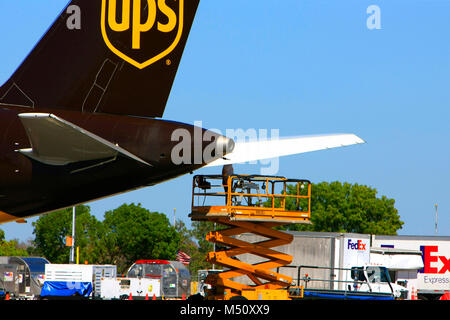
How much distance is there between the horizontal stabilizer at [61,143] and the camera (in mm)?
11469

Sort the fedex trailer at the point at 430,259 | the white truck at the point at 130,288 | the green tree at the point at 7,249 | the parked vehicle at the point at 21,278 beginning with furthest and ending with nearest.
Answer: the green tree at the point at 7,249 → the fedex trailer at the point at 430,259 → the parked vehicle at the point at 21,278 → the white truck at the point at 130,288

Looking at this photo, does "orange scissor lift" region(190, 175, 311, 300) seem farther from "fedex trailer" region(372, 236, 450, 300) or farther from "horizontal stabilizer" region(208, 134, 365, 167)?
"fedex trailer" region(372, 236, 450, 300)

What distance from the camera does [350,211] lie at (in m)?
103

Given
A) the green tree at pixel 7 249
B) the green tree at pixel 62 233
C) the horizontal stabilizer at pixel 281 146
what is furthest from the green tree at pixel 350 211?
Answer: the horizontal stabilizer at pixel 281 146

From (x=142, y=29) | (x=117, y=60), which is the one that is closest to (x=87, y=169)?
(x=117, y=60)

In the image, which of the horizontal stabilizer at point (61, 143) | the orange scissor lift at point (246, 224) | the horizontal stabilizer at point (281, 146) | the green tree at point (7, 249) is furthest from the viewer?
the green tree at point (7, 249)

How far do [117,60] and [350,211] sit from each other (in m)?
91.2

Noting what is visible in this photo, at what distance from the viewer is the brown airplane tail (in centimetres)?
1427

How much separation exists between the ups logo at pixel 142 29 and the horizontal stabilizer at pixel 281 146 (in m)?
2.57

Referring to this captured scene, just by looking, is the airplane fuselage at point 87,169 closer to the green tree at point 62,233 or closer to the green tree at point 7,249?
the green tree at point 62,233

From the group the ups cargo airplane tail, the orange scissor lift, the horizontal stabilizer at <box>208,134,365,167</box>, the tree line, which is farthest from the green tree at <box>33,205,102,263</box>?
the ups cargo airplane tail

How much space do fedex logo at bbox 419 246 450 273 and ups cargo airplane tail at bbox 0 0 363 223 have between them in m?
39.6
